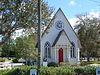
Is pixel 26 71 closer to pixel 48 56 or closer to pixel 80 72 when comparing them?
pixel 80 72

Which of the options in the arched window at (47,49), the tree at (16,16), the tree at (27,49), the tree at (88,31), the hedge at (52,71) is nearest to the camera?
the tree at (16,16)

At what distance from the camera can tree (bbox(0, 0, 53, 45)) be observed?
18.7 meters

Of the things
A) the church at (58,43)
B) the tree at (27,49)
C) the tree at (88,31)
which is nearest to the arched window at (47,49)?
the church at (58,43)

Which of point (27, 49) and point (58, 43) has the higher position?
point (58, 43)

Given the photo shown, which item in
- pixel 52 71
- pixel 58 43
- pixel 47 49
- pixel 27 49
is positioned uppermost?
pixel 58 43

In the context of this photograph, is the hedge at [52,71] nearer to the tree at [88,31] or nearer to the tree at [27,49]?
the tree at [27,49]

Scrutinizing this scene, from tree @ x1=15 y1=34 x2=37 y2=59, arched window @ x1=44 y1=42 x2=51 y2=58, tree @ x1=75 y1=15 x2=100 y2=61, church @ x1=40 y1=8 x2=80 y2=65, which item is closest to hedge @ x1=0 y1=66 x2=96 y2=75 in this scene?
church @ x1=40 y1=8 x2=80 y2=65

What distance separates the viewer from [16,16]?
1883 cm

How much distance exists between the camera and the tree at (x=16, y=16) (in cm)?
1869

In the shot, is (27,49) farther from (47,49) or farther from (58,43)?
(58,43)

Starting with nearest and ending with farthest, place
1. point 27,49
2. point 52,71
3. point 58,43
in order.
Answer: point 52,71, point 58,43, point 27,49

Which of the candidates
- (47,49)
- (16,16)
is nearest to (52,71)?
(16,16)

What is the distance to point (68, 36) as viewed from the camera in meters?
47.9

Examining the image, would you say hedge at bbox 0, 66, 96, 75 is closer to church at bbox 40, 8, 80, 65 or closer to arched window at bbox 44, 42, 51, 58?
church at bbox 40, 8, 80, 65
